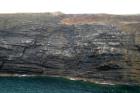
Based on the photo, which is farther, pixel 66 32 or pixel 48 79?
pixel 66 32

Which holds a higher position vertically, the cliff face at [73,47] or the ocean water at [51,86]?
the cliff face at [73,47]

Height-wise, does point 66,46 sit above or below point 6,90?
above

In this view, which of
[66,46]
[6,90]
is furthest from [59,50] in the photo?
[6,90]

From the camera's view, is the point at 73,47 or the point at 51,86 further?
the point at 73,47

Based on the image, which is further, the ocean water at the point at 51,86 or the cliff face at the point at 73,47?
the cliff face at the point at 73,47

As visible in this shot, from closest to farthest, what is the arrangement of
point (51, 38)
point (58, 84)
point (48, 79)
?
point (58, 84) < point (48, 79) < point (51, 38)

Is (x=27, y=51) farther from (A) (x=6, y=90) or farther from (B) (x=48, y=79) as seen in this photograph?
(A) (x=6, y=90)
